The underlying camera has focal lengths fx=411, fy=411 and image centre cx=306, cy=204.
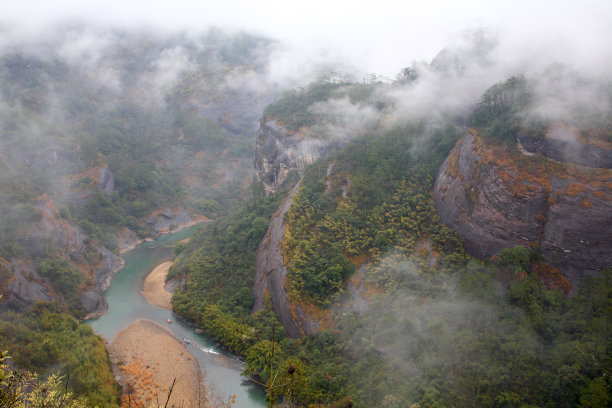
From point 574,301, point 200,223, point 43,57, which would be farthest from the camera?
point 43,57

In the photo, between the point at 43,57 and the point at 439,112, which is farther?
the point at 43,57

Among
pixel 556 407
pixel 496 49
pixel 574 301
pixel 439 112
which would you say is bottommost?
pixel 556 407

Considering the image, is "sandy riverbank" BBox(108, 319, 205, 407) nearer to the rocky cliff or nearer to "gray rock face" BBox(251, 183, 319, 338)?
"gray rock face" BBox(251, 183, 319, 338)

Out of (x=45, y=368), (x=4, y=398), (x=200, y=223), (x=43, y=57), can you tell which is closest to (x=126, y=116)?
(x=43, y=57)

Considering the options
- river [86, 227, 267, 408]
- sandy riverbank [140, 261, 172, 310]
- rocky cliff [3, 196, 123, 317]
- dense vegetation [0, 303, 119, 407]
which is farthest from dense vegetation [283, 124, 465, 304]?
rocky cliff [3, 196, 123, 317]

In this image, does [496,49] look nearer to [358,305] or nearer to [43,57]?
[358,305]

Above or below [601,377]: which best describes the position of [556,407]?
below

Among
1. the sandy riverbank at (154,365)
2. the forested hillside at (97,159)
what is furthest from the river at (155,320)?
the forested hillside at (97,159)

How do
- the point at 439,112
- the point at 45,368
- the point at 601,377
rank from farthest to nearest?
the point at 439,112
the point at 45,368
the point at 601,377
